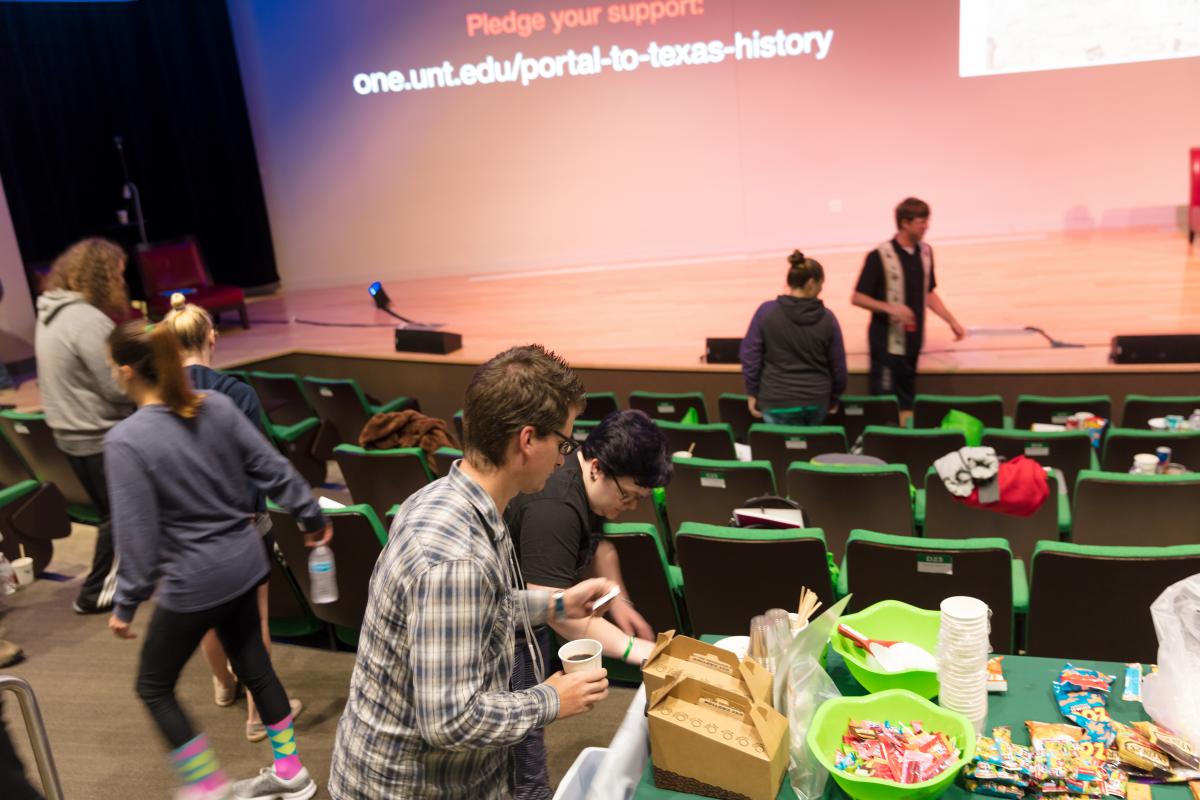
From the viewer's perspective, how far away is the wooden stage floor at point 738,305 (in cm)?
671

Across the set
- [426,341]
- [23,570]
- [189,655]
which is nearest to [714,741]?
[189,655]

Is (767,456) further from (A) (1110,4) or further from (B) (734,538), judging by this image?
(A) (1110,4)

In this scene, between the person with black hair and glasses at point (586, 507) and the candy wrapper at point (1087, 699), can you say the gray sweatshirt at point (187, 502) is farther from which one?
the candy wrapper at point (1087, 699)

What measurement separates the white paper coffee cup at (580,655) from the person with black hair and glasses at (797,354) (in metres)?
3.07

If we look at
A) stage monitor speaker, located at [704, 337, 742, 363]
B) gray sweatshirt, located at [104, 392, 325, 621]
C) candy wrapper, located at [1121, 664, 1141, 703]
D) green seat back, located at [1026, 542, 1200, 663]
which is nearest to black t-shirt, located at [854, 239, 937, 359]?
stage monitor speaker, located at [704, 337, 742, 363]

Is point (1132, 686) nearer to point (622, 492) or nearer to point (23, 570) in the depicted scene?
point (622, 492)

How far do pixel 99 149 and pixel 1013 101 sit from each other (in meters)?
9.65

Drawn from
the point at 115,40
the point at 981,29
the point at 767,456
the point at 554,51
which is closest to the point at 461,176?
the point at 554,51

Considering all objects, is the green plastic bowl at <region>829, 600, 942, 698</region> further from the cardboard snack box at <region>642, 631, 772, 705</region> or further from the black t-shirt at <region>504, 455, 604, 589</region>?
the black t-shirt at <region>504, 455, 604, 589</region>

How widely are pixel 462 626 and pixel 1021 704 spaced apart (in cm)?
117

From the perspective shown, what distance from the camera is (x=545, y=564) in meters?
2.15

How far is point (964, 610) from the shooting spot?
5.96 feet

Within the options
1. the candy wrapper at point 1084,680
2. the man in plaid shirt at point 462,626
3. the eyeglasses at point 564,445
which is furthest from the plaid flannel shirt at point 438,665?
the candy wrapper at point 1084,680

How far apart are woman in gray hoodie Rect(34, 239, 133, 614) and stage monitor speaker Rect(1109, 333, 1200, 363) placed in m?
5.33
